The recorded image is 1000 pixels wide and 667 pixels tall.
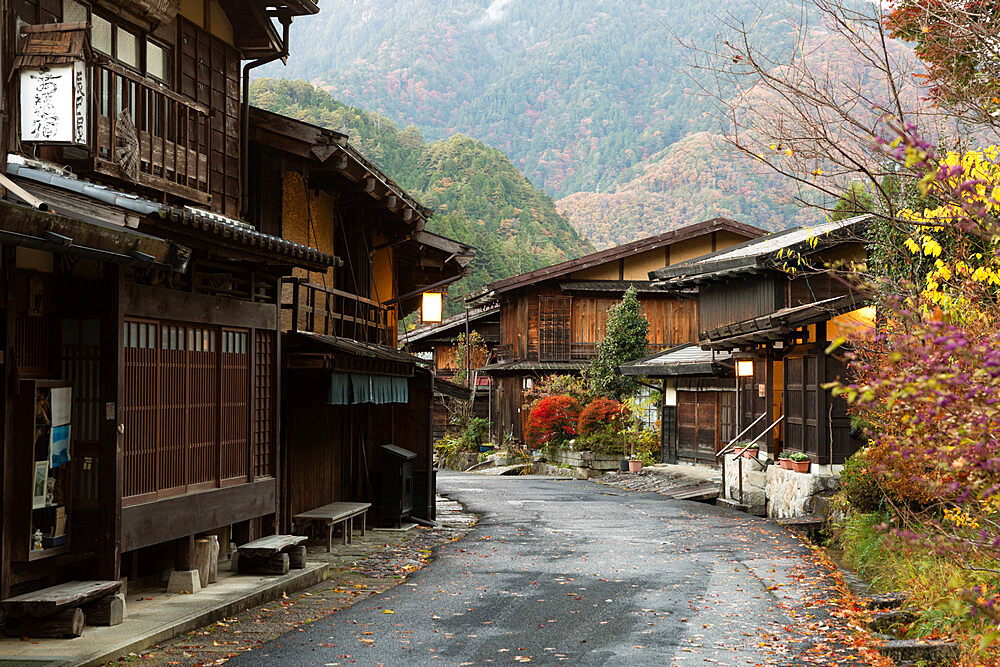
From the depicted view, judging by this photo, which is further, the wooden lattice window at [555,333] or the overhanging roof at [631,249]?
the wooden lattice window at [555,333]

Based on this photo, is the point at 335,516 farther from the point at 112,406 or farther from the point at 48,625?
the point at 48,625

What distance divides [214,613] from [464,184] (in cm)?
7534

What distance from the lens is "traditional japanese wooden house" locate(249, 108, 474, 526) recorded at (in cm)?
1573

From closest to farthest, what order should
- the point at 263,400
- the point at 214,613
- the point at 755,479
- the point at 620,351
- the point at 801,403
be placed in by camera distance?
the point at 214,613, the point at 263,400, the point at 801,403, the point at 755,479, the point at 620,351

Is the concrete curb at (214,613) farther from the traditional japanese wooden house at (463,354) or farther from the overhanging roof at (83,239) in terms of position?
the traditional japanese wooden house at (463,354)

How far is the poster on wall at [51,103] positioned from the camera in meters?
10.1

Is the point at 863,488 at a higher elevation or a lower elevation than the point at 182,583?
higher

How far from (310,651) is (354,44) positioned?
195885mm

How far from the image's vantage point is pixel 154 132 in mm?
12859

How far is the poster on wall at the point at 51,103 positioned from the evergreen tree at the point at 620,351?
31.8m

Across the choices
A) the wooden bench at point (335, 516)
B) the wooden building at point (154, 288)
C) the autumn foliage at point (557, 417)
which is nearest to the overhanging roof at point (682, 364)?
the autumn foliage at point (557, 417)

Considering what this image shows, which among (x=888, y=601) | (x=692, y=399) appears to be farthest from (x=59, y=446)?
(x=692, y=399)

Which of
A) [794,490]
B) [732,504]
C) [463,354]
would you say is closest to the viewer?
[794,490]

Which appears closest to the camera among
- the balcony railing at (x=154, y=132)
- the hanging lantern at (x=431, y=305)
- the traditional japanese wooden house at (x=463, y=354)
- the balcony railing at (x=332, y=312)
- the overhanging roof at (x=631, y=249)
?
the balcony railing at (x=154, y=132)
